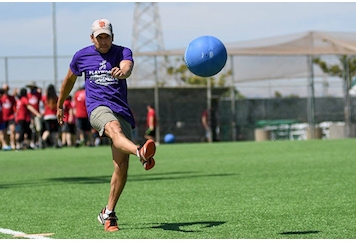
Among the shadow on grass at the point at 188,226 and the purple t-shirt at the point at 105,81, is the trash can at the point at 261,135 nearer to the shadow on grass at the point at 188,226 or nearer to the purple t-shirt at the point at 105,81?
the shadow on grass at the point at 188,226

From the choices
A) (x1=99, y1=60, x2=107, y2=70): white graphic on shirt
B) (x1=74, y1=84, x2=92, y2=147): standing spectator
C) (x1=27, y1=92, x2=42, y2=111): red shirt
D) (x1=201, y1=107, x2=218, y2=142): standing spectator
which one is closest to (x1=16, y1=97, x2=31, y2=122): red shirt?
(x1=27, y1=92, x2=42, y2=111): red shirt

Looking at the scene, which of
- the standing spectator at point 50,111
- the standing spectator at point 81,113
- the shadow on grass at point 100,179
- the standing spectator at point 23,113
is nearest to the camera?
the shadow on grass at point 100,179

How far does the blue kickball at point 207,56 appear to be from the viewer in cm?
807

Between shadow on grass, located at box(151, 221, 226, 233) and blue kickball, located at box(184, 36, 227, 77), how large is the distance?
146 cm

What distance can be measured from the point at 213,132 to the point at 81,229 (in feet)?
88.9

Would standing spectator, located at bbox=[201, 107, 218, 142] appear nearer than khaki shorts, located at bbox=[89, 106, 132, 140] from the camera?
No

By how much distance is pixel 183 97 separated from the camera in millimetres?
34500

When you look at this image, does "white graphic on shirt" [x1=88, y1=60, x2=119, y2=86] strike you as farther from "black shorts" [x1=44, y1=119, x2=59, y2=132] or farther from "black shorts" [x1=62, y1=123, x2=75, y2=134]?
"black shorts" [x1=62, y1=123, x2=75, y2=134]

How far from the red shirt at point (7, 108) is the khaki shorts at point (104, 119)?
20979 millimetres

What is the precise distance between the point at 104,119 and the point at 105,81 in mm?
405

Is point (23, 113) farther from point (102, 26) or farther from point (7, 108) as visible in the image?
point (102, 26)

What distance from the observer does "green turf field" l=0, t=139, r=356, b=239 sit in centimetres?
725

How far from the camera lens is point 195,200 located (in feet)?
33.1

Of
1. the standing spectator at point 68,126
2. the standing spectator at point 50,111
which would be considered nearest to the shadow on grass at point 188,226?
the standing spectator at point 50,111
